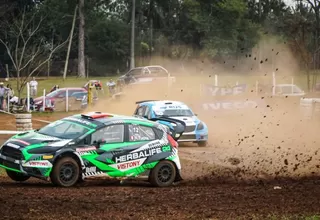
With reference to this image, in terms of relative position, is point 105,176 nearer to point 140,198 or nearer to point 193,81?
point 140,198

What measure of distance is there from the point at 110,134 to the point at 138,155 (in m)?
0.75

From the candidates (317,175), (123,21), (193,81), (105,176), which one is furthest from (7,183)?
(123,21)

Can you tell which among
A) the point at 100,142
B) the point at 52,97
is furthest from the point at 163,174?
the point at 52,97

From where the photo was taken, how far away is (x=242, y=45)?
222 ft

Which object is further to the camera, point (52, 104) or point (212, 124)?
point (52, 104)

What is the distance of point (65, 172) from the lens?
11836 mm

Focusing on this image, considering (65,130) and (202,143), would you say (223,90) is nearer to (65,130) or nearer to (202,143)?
(202,143)

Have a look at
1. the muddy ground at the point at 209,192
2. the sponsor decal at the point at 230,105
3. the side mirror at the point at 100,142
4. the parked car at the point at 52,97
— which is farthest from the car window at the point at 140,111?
the parked car at the point at 52,97

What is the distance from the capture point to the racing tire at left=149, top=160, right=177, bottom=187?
1295cm

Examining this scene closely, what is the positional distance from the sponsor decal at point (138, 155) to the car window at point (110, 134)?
38 centimetres

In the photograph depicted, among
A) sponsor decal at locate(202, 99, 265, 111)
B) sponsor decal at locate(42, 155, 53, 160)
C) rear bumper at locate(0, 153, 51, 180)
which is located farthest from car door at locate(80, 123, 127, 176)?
sponsor decal at locate(202, 99, 265, 111)

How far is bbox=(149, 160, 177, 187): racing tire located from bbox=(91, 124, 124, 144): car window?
1.04 m

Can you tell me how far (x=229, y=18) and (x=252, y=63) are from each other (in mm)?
12512

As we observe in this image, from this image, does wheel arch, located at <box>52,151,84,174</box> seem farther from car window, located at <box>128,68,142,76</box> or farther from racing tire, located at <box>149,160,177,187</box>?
car window, located at <box>128,68,142,76</box>
